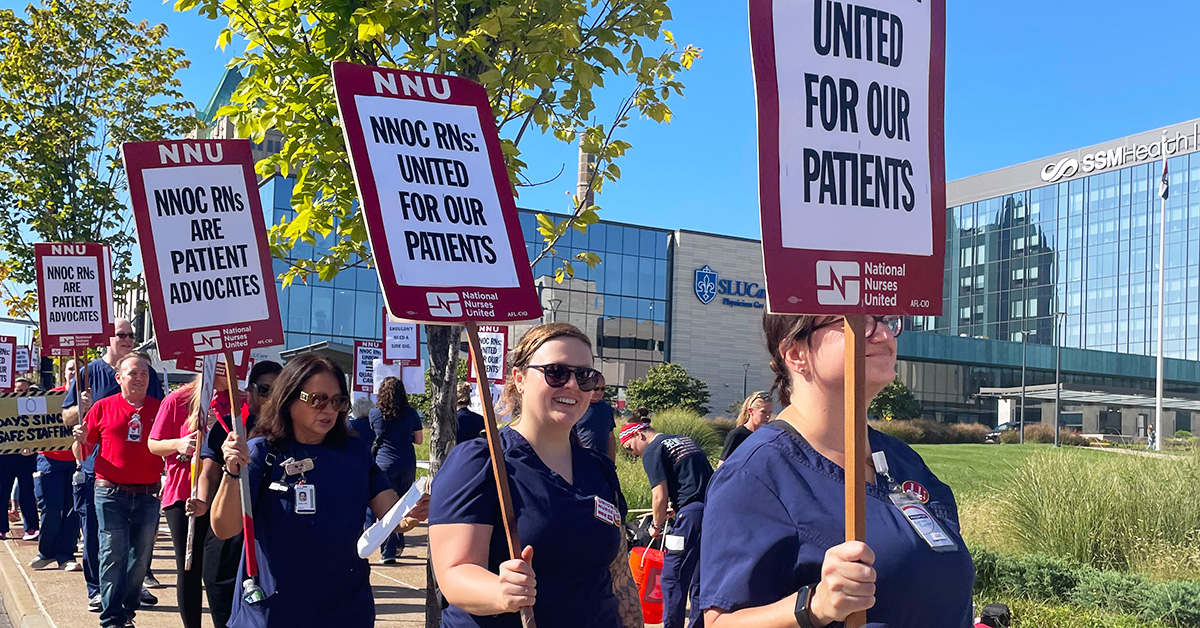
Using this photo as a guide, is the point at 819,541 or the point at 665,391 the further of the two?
the point at 665,391

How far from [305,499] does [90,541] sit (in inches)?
218

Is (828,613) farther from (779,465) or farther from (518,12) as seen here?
(518,12)

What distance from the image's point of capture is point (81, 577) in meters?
10.3

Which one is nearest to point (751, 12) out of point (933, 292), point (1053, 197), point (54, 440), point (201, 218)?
point (933, 292)

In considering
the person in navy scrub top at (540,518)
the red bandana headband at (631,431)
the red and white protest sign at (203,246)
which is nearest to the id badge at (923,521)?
the person in navy scrub top at (540,518)

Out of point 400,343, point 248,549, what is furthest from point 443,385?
point 400,343

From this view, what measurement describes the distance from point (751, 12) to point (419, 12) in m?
4.73

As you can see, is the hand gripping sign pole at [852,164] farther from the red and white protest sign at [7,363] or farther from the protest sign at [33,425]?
the red and white protest sign at [7,363]

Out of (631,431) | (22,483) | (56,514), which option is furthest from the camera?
(22,483)

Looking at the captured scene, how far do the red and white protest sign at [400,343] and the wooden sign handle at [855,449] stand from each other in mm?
14729

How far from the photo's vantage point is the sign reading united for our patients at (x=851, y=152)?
2.58 meters

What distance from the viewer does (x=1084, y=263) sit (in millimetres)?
103062

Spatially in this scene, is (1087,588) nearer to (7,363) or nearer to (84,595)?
(84,595)

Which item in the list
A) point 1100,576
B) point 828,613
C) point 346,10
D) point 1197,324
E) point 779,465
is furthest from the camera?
point 1197,324
